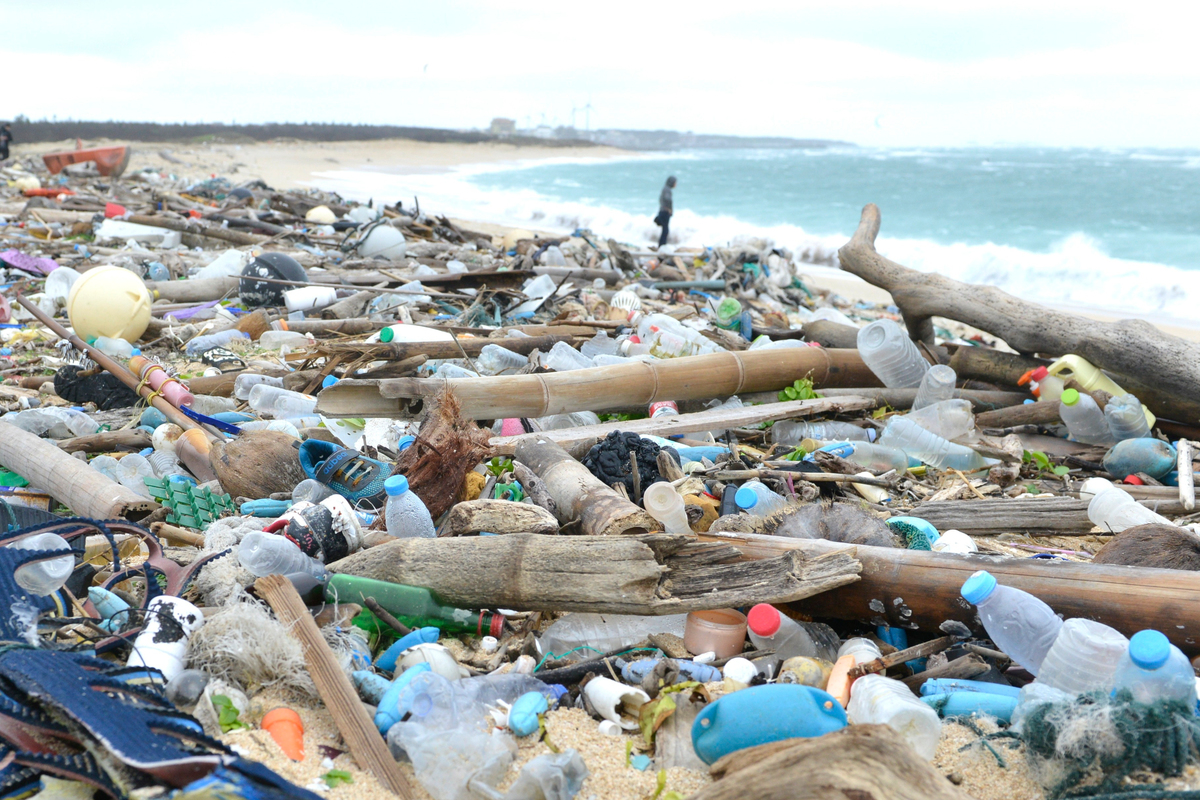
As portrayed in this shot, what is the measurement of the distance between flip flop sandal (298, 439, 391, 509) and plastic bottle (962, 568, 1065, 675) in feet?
6.94

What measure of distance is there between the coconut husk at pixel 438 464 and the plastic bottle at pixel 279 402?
1.39 meters

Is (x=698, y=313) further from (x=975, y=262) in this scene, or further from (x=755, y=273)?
(x=975, y=262)

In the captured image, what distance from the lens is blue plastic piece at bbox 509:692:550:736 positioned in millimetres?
1973

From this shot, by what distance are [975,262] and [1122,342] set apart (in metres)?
13.6

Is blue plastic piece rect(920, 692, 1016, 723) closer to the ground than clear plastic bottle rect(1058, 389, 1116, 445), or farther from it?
closer to the ground

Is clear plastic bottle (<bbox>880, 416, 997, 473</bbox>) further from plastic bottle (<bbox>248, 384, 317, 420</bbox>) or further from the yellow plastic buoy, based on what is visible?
the yellow plastic buoy

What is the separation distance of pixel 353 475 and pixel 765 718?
6.60 feet

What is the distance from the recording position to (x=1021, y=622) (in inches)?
86.1

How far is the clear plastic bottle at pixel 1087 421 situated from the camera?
446 cm

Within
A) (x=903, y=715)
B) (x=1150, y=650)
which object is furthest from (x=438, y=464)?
(x=1150, y=650)

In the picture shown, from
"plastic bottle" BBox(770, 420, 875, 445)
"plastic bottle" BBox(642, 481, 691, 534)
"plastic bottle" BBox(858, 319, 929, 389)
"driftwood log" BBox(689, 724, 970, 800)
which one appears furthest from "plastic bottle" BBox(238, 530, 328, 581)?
"plastic bottle" BBox(858, 319, 929, 389)

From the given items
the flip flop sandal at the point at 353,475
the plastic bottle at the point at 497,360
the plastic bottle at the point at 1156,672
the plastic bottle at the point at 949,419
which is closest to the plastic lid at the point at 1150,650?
the plastic bottle at the point at 1156,672

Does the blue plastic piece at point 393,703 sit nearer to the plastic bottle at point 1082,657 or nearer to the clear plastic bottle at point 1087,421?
the plastic bottle at point 1082,657

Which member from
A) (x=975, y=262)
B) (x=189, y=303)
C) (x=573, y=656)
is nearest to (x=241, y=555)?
(x=573, y=656)
